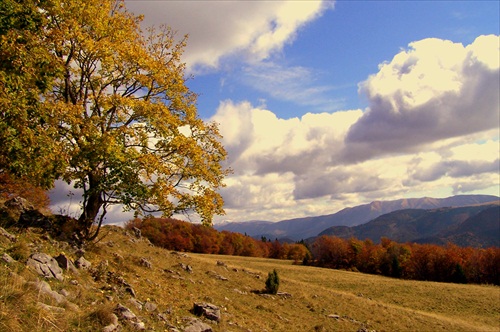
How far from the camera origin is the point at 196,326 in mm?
14781

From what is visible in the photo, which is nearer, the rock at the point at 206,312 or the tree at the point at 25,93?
the tree at the point at 25,93

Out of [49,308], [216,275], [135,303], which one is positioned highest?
[49,308]

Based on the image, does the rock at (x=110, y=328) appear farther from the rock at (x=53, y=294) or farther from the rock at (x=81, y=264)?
the rock at (x=81, y=264)

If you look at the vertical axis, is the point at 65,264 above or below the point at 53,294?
above

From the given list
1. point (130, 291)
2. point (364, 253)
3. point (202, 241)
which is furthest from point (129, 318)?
point (202, 241)

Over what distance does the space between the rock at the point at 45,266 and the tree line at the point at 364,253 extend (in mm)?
61175

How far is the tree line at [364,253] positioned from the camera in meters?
99.1

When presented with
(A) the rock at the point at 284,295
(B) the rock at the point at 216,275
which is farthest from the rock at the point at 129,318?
(A) the rock at the point at 284,295

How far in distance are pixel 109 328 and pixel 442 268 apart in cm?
11644

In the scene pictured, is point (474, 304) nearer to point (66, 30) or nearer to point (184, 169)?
point (184, 169)

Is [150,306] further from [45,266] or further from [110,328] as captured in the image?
[110,328]

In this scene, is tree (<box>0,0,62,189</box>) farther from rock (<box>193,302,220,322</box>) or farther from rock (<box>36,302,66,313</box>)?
rock (<box>193,302,220,322</box>)

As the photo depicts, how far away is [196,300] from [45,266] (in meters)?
9.56

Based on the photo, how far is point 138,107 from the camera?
1947 centimetres
